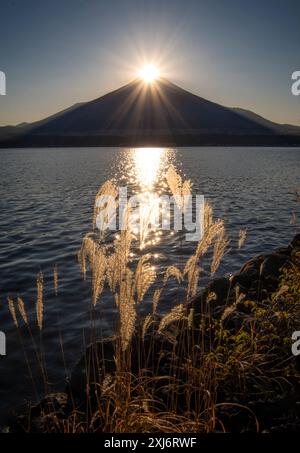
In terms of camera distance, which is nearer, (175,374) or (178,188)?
(178,188)

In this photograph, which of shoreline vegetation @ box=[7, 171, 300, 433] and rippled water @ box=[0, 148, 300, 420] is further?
rippled water @ box=[0, 148, 300, 420]

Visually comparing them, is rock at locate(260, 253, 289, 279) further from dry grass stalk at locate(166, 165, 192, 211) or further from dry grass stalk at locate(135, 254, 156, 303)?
dry grass stalk at locate(135, 254, 156, 303)

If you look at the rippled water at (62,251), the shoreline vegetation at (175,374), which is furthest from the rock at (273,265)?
the shoreline vegetation at (175,374)

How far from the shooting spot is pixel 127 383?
4.88 meters

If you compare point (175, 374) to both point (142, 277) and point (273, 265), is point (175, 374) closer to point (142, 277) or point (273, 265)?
point (142, 277)

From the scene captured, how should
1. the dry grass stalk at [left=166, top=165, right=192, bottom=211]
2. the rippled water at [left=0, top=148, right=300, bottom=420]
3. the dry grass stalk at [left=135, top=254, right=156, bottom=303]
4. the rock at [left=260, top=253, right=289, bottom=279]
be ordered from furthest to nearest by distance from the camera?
the rock at [left=260, top=253, right=289, bottom=279]
the rippled water at [left=0, top=148, right=300, bottom=420]
the dry grass stalk at [left=166, top=165, right=192, bottom=211]
the dry grass stalk at [left=135, top=254, right=156, bottom=303]

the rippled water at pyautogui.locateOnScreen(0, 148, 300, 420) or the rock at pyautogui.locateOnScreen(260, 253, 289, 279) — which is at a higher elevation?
the rock at pyautogui.locateOnScreen(260, 253, 289, 279)

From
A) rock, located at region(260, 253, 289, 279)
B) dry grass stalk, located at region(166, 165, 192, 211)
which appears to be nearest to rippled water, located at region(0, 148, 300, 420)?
dry grass stalk, located at region(166, 165, 192, 211)

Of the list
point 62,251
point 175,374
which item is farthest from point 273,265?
point 62,251

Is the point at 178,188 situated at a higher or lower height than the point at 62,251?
higher

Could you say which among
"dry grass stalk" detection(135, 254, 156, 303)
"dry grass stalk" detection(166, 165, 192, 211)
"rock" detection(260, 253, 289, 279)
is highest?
"dry grass stalk" detection(166, 165, 192, 211)

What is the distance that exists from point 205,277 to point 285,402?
9575 millimetres

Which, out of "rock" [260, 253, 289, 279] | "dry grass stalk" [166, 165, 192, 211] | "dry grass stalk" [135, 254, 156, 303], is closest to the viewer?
"dry grass stalk" [135, 254, 156, 303]

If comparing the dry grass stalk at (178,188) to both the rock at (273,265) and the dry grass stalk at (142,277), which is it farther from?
the rock at (273,265)
